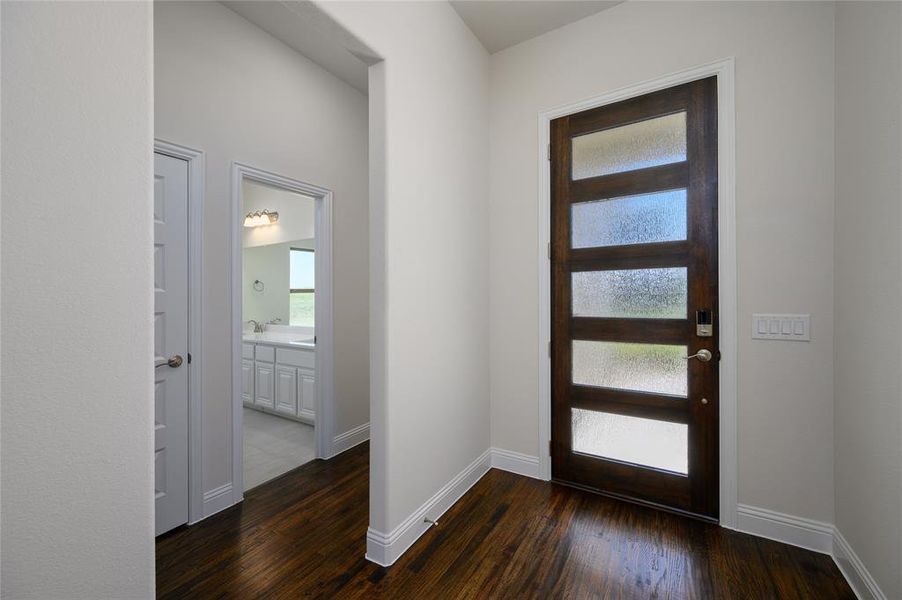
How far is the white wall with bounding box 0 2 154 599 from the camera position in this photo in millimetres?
751

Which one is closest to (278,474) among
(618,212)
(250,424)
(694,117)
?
(250,424)

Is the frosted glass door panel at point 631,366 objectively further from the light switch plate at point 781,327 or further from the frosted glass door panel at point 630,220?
the frosted glass door panel at point 630,220

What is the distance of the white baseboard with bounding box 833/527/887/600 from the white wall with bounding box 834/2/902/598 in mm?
36

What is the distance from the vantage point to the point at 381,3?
5.92 feet

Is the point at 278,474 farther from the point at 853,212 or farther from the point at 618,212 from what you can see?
the point at 853,212

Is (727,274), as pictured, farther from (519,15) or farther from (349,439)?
(349,439)

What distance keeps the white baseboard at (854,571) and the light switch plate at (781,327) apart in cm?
93

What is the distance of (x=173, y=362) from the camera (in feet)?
6.86

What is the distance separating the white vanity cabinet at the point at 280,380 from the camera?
366 cm

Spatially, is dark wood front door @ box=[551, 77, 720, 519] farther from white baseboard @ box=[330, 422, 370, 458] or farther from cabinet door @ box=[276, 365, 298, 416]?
cabinet door @ box=[276, 365, 298, 416]

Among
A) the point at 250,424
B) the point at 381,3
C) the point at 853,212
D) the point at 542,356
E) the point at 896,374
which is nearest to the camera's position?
the point at 896,374

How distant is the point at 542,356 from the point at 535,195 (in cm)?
114

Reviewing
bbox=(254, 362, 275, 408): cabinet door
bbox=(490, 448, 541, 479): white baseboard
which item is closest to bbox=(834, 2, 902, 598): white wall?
bbox=(490, 448, 541, 479): white baseboard

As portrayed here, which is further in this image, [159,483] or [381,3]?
[159,483]
